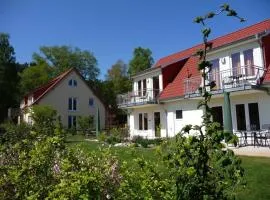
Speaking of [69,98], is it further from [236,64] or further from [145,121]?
[236,64]

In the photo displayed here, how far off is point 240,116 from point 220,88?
86.9 inches

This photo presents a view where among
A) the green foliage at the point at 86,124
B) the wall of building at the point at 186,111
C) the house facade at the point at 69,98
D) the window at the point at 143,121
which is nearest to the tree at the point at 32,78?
the house facade at the point at 69,98

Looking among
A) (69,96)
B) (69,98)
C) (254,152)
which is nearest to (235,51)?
(254,152)

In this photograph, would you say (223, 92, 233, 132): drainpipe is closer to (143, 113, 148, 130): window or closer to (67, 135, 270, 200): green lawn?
(67, 135, 270, 200): green lawn

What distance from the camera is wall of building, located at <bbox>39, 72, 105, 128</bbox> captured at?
147ft

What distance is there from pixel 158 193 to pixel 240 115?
18.1 metres

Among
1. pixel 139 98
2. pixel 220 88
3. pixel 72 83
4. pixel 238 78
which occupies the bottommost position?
pixel 220 88

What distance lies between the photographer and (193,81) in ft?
75.7

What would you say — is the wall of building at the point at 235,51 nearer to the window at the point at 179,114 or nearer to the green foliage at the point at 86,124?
the window at the point at 179,114

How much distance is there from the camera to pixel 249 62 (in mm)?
19812

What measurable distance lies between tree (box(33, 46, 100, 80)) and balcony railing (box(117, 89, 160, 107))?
41.9 meters

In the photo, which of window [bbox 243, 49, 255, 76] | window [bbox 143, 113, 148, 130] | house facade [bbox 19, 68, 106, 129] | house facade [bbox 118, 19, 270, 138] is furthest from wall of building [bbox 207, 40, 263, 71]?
house facade [bbox 19, 68, 106, 129]

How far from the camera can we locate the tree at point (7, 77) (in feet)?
185

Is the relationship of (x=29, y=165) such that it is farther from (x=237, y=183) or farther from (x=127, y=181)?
(x=237, y=183)
